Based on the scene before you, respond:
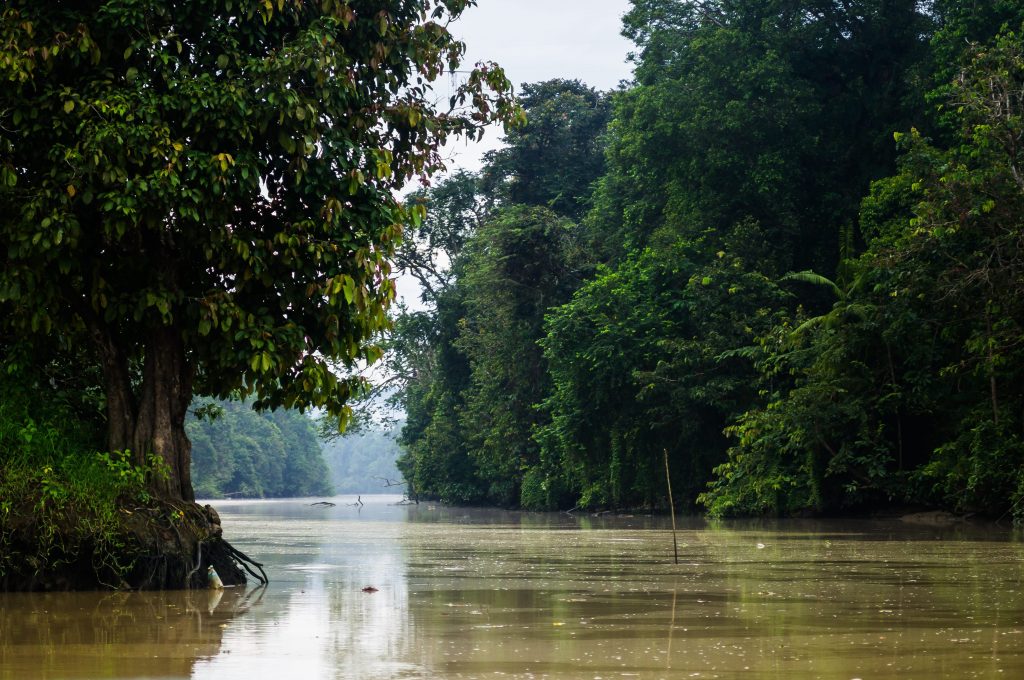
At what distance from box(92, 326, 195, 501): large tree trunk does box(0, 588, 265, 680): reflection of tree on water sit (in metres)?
1.66

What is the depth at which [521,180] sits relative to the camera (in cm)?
5319

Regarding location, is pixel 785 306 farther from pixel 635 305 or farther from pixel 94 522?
pixel 94 522

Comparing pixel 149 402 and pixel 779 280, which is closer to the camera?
pixel 149 402

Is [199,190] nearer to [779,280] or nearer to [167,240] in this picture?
[167,240]

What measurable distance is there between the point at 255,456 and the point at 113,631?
342 ft

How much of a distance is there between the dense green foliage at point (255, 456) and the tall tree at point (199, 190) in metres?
75.1

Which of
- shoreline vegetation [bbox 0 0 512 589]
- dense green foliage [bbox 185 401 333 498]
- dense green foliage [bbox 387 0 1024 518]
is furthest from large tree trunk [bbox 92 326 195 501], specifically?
dense green foliage [bbox 185 401 333 498]

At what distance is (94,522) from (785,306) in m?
25.1

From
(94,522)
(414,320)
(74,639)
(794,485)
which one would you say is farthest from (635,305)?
(74,639)

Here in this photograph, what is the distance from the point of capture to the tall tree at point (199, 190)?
476 inches

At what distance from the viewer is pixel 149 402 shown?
44.3ft

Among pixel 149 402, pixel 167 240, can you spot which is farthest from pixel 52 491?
pixel 167 240

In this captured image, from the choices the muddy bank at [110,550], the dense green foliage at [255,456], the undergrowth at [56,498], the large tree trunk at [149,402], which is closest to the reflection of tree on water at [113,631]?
the muddy bank at [110,550]

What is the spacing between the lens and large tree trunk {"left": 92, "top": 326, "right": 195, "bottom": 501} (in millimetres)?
13414
